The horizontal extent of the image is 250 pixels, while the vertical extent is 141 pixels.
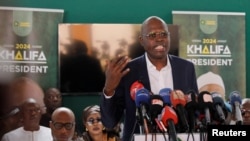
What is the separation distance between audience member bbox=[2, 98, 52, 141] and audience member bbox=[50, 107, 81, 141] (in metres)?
0.86

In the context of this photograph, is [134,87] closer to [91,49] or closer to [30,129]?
[30,129]

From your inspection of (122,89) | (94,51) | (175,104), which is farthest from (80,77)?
(175,104)

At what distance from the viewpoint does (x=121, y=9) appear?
18.7 feet

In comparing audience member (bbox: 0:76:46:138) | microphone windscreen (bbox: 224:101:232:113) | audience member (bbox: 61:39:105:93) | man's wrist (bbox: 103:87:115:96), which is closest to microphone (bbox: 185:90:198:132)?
microphone windscreen (bbox: 224:101:232:113)

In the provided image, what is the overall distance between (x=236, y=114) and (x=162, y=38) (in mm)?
490

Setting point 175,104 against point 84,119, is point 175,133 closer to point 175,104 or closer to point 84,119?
point 175,104

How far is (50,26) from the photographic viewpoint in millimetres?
5523

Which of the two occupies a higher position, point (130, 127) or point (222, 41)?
point (222, 41)

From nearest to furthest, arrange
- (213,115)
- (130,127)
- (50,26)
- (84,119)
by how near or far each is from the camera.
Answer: (213,115) < (130,127) < (84,119) < (50,26)

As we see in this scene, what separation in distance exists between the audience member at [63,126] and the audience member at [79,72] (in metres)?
1.69

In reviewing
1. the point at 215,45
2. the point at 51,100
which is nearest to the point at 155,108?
the point at 51,100

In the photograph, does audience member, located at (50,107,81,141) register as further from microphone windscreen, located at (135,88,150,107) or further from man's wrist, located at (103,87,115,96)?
microphone windscreen, located at (135,88,150,107)

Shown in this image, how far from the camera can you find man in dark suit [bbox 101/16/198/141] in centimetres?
208

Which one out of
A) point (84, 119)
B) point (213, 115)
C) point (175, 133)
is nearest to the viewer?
point (175, 133)
